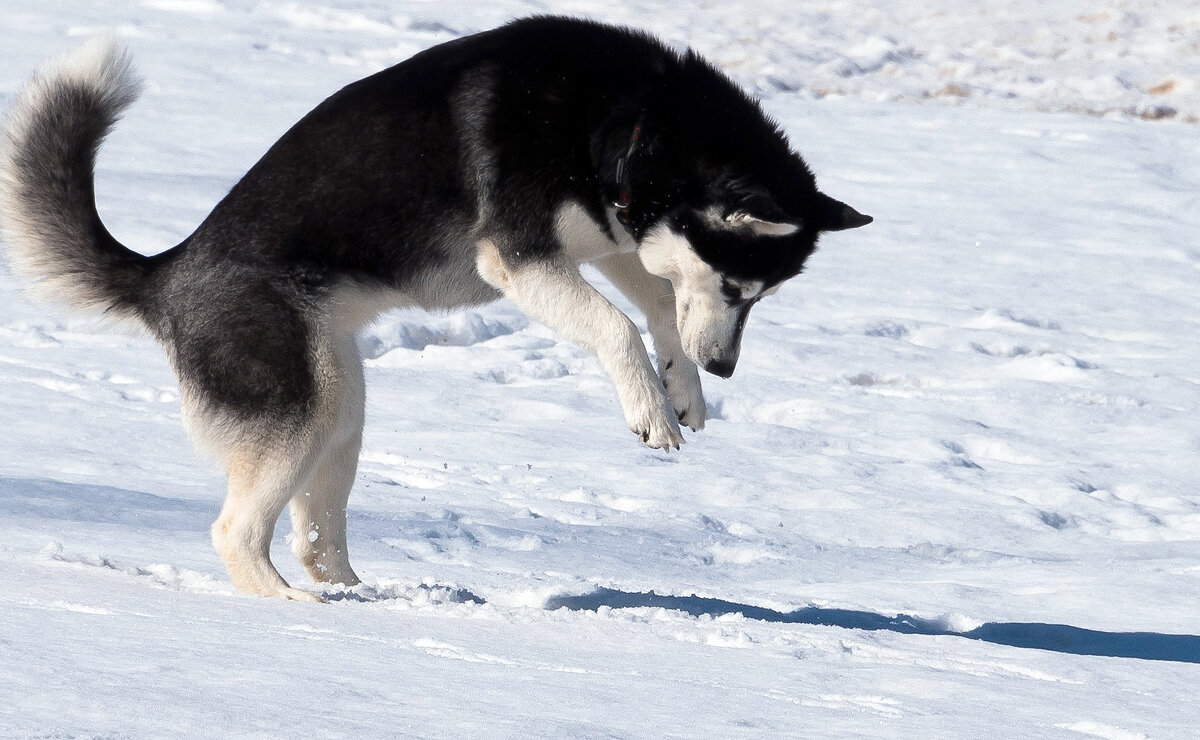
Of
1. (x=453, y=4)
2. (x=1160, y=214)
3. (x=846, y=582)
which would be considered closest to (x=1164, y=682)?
(x=846, y=582)

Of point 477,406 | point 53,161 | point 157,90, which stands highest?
point 53,161

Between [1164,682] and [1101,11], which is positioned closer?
[1164,682]

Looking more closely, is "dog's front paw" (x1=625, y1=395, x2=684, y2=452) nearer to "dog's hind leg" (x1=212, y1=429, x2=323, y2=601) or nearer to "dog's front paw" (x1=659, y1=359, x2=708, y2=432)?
"dog's front paw" (x1=659, y1=359, x2=708, y2=432)

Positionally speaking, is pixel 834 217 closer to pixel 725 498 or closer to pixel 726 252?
pixel 726 252

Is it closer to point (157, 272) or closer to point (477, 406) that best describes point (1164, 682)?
point (157, 272)

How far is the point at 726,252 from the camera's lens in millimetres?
Answer: 3520

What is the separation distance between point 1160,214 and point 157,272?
836cm

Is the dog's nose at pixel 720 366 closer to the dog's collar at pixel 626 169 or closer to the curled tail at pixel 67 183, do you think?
the dog's collar at pixel 626 169

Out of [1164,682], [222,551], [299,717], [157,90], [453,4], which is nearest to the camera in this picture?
[299,717]

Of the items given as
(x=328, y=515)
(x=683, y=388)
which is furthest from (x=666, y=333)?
(x=328, y=515)

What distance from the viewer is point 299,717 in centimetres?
186

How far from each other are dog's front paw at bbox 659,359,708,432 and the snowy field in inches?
19.2

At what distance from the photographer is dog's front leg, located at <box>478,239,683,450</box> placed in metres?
3.42

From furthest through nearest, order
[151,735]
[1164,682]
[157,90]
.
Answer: [157,90] < [1164,682] < [151,735]
